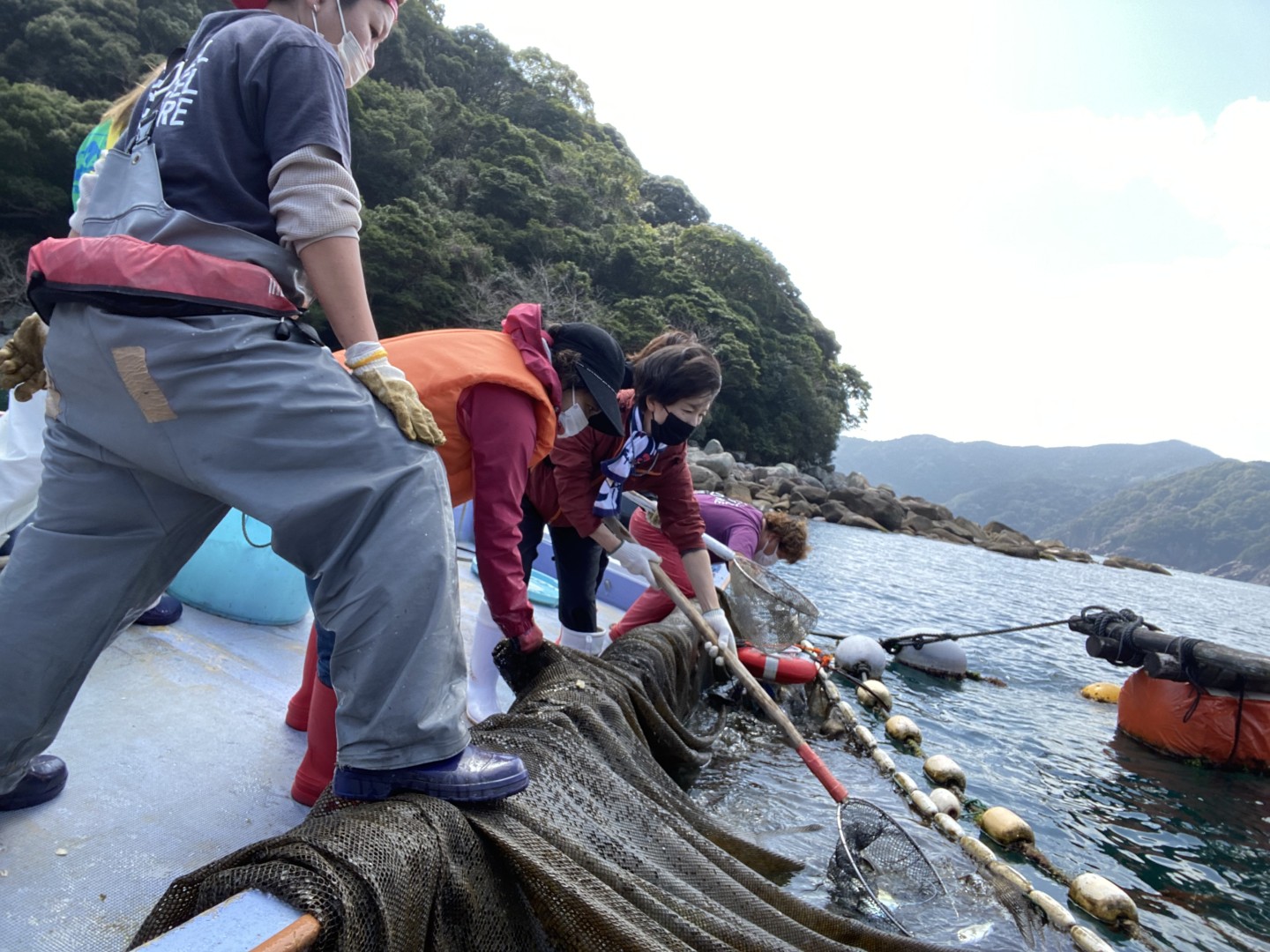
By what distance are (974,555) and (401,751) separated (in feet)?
125

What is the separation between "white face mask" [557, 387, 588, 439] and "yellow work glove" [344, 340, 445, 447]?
1494 mm

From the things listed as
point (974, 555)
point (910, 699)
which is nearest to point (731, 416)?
point (974, 555)

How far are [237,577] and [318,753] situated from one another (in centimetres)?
174

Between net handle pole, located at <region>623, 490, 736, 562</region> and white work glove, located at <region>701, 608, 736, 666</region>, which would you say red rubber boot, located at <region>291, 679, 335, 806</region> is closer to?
white work glove, located at <region>701, 608, 736, 666</region>

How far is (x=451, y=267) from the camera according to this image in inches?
1176

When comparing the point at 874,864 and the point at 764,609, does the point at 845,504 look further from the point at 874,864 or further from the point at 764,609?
the point at 874,864

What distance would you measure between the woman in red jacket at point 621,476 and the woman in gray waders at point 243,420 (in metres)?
2.06

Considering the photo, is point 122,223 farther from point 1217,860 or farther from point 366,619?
point 1217,860

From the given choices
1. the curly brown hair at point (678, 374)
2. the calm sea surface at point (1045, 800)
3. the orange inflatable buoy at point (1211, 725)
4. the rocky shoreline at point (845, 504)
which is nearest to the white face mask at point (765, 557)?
the calm sea surface at point (1045, 800)

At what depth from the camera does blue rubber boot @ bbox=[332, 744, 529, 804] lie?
158 cm

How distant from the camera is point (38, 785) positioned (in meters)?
2.00

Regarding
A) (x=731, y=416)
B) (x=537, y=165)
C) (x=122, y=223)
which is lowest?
(x=122, y=223)

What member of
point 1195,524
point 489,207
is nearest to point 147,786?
point 489,207

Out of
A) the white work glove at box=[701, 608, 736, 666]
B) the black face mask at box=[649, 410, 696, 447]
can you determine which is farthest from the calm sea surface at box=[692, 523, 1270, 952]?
the black face mask at box=[649, 410, 696, 447]
